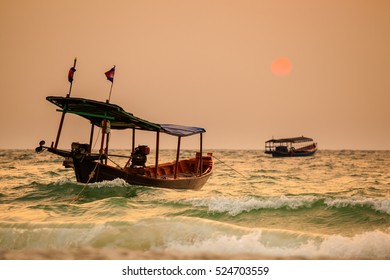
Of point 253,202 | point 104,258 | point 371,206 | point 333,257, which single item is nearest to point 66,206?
point 104,258

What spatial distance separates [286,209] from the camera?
13.2 m

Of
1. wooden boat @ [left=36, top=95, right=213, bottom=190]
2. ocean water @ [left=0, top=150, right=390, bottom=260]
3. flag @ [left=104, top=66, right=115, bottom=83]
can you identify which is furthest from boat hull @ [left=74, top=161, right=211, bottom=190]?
flag @ [left=104, top=66, right=115, bottom=83]

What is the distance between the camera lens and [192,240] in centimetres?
915

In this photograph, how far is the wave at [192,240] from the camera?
859cm

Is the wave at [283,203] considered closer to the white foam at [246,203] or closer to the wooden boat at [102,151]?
the white foam at [246,203]

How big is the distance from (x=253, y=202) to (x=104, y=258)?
6823mm

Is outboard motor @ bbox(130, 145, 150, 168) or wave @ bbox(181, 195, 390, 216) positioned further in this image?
outboard motor @ bbox(130, 145, 150, 168)

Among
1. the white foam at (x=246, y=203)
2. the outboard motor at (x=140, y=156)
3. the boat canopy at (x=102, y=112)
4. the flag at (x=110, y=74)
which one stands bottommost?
the white foam at (x=246, y=203)

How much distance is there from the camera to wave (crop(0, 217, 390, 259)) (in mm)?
8586

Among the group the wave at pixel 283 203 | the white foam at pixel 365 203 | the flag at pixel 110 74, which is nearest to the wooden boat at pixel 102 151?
the flag at pixel 110 74

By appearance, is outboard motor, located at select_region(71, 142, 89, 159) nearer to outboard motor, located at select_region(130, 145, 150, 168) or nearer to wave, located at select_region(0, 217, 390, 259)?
outboard motor, located at select_region(130, 145, 150, 168)

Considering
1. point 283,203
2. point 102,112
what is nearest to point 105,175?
point 102,112
